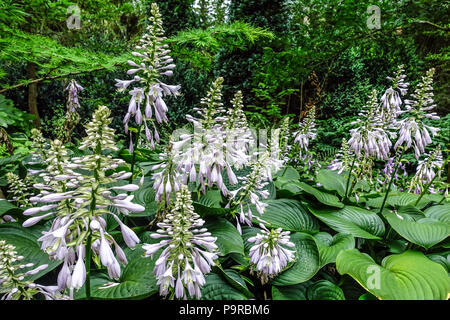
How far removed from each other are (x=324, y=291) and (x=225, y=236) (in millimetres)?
687

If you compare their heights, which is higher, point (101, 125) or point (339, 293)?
point (101, 125)

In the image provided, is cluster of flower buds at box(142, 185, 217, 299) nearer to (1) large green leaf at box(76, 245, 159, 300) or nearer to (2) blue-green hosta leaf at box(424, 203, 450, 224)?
(1) large green leaf at box(76, 245, 159, 300)

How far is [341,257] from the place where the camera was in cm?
169

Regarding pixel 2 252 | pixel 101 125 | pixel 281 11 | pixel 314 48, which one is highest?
pixel 281 11

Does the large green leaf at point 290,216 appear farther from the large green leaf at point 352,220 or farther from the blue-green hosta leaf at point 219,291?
the blue-green hosta leaf at point 219,291

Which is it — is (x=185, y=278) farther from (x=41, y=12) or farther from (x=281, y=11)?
(x=281, y=11)

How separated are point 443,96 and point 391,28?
770 cm

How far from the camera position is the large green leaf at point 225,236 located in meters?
1.70

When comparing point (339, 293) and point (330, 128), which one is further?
point (330, 128)

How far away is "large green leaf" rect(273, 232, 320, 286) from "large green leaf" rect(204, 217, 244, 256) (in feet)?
1.03

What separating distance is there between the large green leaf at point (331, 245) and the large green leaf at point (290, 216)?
0.30 ft
